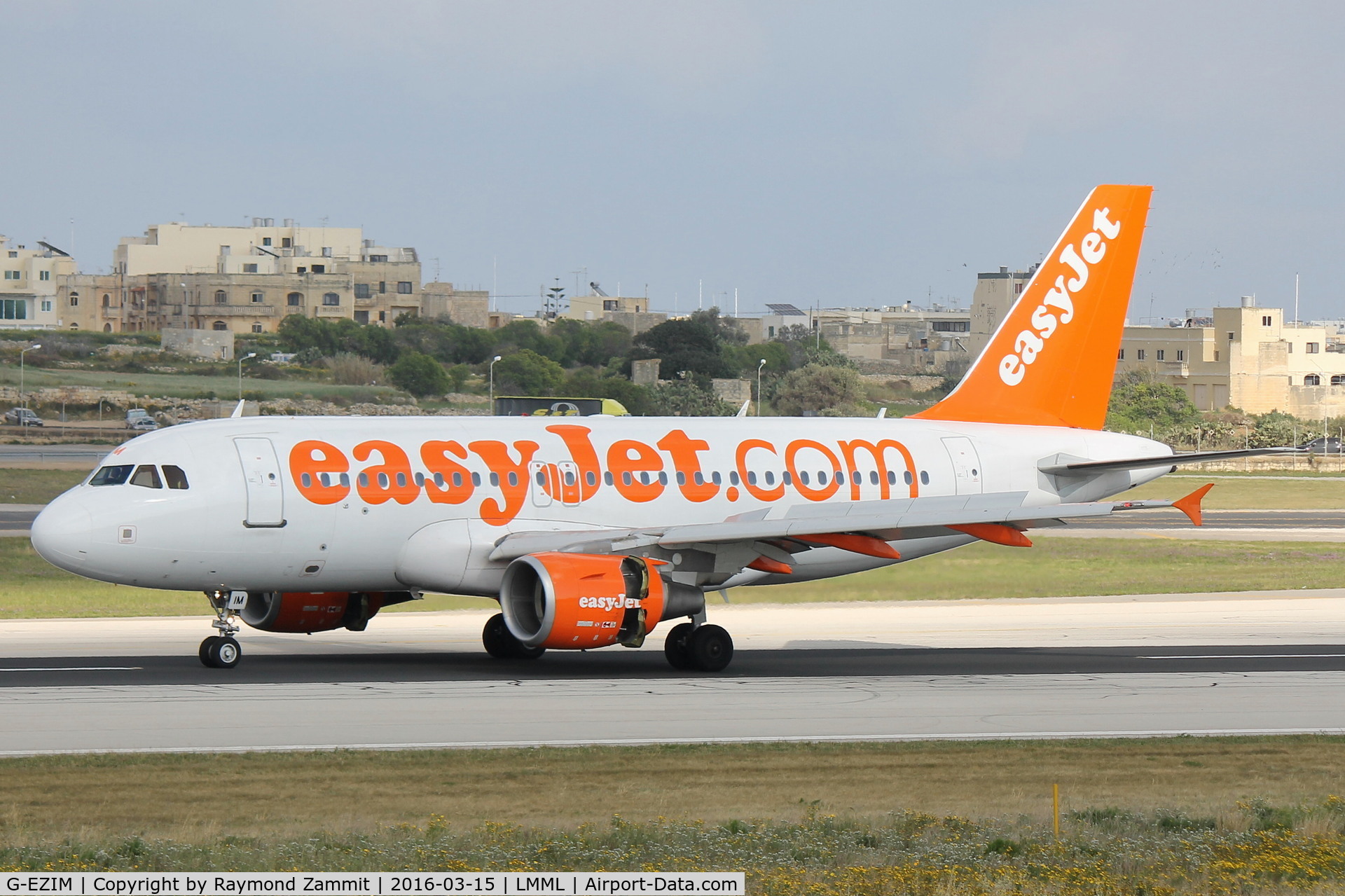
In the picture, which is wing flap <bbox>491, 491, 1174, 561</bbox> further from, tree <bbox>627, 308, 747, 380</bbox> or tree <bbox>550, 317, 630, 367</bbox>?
tree <bbox>550, 317, 630, 367</bbox>

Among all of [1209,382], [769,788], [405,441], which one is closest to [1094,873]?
[769,788]

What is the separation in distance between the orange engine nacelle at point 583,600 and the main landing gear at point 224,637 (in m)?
4.74

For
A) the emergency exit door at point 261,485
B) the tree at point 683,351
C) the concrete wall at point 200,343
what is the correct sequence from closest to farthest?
the emergency exit door at point 261,485, the tree at point 683,351, the concrete wall at point 200,343

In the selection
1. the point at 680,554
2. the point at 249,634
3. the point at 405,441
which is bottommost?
the point at 249,634

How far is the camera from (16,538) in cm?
5334

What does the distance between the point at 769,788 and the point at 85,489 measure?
48.7 ft

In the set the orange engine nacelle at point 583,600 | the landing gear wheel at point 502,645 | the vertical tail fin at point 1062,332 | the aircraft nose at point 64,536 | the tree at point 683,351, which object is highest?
the tree at point 683,351

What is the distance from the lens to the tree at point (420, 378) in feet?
430

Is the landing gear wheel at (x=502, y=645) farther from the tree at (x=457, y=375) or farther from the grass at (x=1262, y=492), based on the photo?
the tree at (x=457, y=375)

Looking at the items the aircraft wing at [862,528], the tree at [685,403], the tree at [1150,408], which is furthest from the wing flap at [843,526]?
the tree at [1150,408]

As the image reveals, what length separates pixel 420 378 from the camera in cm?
13138

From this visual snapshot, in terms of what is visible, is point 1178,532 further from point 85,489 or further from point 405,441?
point 85,489

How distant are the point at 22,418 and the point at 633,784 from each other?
104502 mm

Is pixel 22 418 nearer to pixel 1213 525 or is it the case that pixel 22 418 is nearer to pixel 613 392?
pixel 613 392
